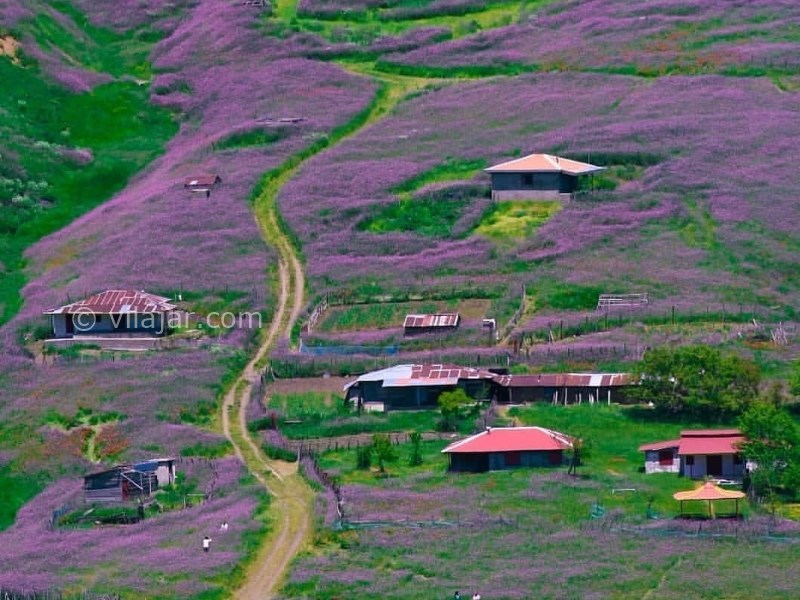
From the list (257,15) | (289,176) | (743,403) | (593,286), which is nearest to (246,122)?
(289,176)

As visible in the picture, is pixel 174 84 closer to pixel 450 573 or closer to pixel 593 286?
pixel 593 286

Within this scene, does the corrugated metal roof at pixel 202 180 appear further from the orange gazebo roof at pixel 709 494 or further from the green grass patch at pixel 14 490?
the orange gazebo roof at pixel 709 494

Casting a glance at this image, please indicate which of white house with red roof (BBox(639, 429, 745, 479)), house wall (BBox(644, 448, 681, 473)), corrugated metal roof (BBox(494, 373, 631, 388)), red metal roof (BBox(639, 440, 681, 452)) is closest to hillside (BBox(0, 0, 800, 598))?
corrugated metal roof (BBox(494, 373, 631, 388))

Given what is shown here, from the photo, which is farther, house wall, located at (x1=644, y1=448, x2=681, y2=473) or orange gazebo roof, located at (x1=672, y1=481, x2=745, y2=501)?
house wall, located at (x1=644, y1=448, x2=681, y2=473)

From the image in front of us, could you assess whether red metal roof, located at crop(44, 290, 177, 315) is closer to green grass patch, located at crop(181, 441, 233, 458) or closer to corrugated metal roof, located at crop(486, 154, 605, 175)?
green grass patch, located at crop(181, 441, 233, 458)

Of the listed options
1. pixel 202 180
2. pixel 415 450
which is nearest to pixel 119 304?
pixel 202 180

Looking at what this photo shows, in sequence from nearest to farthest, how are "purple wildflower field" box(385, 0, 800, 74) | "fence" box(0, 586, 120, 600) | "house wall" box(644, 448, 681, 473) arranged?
"fence" box(0, 586, 120, 600)
"house wall" box(644, 448, 681, 473)
"purple wildflower field" box(385, 0, 800, 74)

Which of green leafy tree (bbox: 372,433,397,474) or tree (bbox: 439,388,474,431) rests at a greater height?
tree (bbox: 439,388,474,431)

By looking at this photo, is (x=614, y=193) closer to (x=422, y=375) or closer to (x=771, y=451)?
(x=422, y=375)
